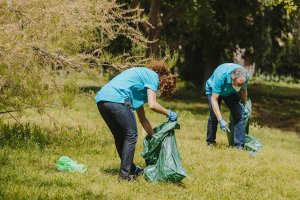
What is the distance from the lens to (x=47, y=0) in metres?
7.69

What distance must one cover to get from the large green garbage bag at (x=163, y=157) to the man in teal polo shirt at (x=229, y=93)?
7.02 ft

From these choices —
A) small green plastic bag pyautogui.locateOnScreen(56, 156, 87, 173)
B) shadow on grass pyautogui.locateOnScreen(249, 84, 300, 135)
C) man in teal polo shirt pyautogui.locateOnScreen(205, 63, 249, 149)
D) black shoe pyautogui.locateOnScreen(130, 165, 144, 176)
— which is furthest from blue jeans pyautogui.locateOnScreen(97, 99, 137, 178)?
shadow on grass pyautogui.locateOnScreen(249, 84, 300, 135)

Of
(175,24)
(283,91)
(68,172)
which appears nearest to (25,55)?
(68,172)

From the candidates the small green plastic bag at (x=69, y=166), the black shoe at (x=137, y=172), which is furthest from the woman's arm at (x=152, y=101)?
the small green plastic bag at (x=69, y=166)

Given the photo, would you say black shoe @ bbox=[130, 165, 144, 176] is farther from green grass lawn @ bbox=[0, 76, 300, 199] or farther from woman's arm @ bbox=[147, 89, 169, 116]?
woman's arm @ bbox=[147, 89, 169, 116]

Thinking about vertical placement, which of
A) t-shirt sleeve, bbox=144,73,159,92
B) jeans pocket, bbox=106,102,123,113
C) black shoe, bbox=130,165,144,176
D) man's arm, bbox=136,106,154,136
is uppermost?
t-shirt sleeve, bbox=144,73,159,92

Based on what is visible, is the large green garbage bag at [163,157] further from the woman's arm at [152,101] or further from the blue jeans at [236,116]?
the blue jeans at [236,116]

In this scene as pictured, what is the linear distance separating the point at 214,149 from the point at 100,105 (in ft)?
11.9

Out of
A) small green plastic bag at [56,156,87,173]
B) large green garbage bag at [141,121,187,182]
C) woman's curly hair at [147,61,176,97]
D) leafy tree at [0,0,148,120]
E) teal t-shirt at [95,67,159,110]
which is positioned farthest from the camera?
small green plastic bag at [56,156,87,173]

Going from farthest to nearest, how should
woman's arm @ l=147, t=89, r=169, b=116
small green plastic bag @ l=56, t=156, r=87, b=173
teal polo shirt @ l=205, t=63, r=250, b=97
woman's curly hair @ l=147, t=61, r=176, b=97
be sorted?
teal polo shirt @ l=205, t=63, r=250, b=97
small green plastic bag @ l=56, t=156, r=87, b=173
woman's curly hair @ l=147, t=61, r=176, b=97
woman's arm @ l=147, t=89, r=169, b=116

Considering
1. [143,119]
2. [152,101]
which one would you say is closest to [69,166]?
[143,119]

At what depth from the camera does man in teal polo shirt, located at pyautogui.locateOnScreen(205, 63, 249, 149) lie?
874 centimetres

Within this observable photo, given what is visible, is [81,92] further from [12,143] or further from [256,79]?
[256,79]

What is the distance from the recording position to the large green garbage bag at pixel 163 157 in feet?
21.8
